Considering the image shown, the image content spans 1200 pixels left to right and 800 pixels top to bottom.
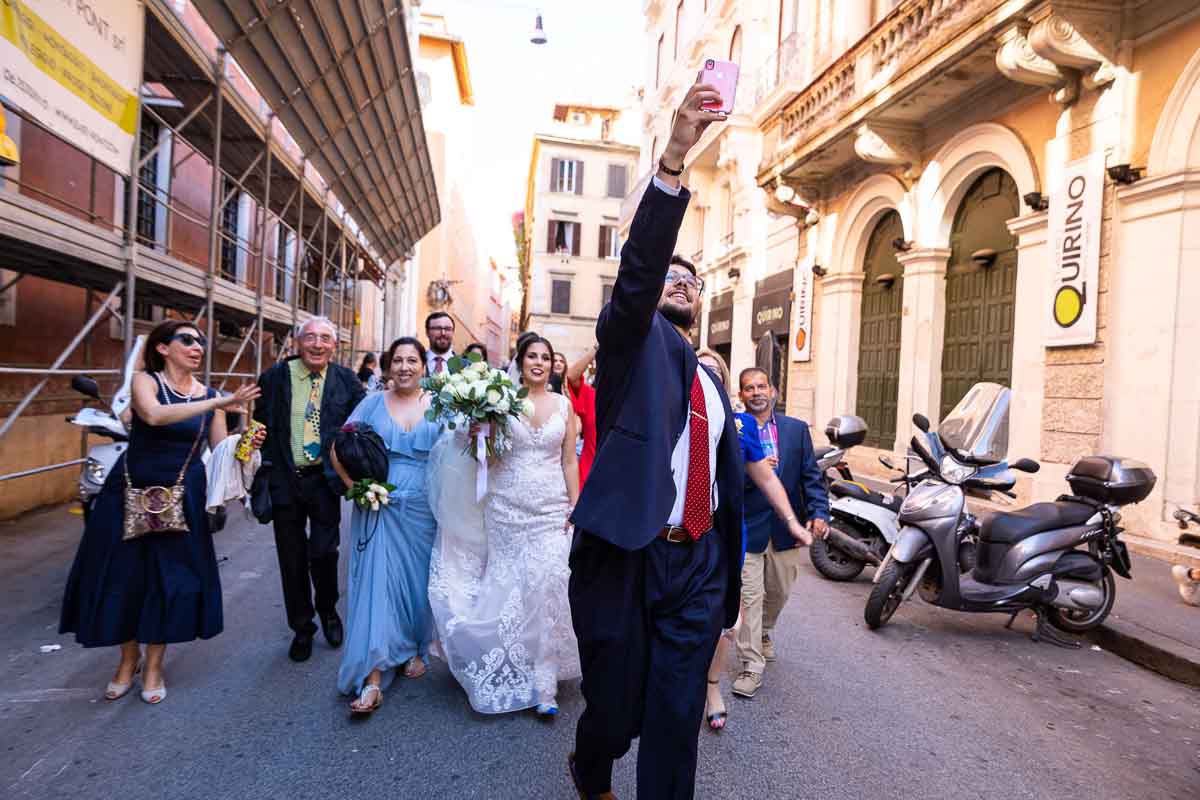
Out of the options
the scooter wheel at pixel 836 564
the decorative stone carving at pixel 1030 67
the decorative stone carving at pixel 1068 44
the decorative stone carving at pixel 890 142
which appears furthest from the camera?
the decorative stone carving at pixel 890 142

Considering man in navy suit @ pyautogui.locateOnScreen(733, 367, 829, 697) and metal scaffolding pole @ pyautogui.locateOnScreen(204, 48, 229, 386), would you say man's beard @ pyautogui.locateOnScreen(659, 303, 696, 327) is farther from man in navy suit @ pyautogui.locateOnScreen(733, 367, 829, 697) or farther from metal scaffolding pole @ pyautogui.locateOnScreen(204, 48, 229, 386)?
metal scaffolding pole @ pyautogui.locateOnScreen(204, 48, 229, 386)

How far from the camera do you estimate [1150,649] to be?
4.97 m

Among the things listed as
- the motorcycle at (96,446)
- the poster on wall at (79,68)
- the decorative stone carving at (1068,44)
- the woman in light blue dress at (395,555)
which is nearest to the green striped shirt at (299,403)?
the woman in light blue dress at (395,555)

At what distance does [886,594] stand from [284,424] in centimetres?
395

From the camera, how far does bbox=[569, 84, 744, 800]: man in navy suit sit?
224 centimetres

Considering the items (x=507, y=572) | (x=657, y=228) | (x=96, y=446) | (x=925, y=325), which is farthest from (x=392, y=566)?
(x=925, y=325)

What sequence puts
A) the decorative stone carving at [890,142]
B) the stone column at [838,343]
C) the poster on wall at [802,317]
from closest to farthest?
the decorative stone carving at [890,142]
the stone column at [838,343]
the poster on wall at [802,317]

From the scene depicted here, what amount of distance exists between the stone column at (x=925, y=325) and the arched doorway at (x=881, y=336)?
0.88 meters

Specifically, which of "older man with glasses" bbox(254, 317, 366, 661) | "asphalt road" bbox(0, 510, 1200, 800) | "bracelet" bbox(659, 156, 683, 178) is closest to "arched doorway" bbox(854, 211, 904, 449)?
"asphalt road" bbox(0, 510, 1200, 800)

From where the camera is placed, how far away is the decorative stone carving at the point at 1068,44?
7.96 meters

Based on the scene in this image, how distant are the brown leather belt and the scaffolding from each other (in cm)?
487

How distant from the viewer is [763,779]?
3133 mm

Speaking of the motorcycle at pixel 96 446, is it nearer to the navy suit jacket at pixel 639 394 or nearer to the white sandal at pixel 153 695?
the white sandal at pixel 153 695

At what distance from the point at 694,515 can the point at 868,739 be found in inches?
74.7
